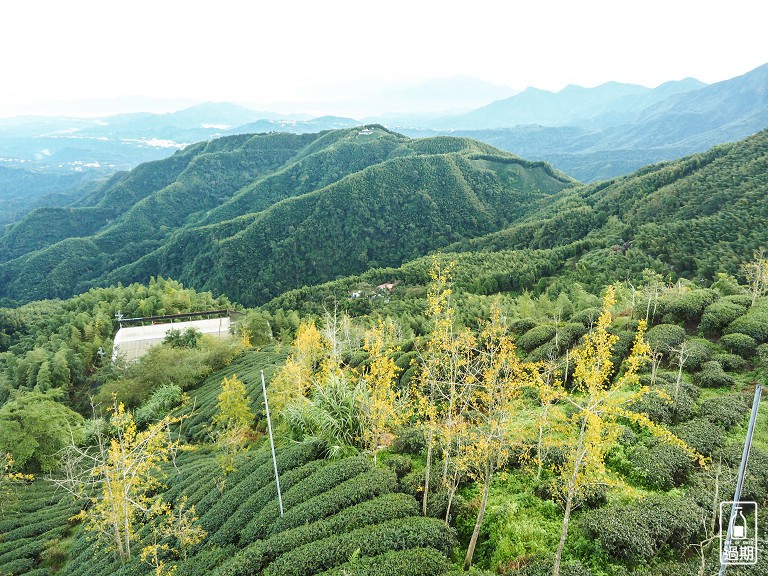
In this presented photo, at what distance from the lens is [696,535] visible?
439 inches

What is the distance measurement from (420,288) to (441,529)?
66349mm

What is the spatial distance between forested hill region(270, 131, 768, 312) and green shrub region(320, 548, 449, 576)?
53.9 metres

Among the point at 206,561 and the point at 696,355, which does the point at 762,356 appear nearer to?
the point at 696,355

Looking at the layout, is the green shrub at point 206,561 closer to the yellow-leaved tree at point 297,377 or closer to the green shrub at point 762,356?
the yellow-leaved tree at point 297,377

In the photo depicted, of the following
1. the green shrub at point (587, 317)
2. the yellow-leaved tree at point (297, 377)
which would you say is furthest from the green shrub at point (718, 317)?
the yellow-leaved tree at point (297, 377)

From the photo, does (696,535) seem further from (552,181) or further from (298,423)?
(552,181)

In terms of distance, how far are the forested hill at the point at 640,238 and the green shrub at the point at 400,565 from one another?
177 feet

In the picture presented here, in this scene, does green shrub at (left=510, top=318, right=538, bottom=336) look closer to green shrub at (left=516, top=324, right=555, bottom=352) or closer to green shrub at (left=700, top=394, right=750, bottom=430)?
green shrub at (left=516, top=324, right=555, bottom=352)

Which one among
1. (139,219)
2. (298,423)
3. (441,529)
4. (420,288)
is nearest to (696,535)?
(441,529)

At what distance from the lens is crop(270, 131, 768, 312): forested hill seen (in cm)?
5831

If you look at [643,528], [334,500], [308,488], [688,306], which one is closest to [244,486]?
[308,488]

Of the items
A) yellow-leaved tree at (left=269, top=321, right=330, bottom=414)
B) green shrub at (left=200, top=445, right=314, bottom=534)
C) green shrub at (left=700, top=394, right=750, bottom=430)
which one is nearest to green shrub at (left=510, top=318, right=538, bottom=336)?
green shrub at (left=700, top=394, right=750, bottom=430)

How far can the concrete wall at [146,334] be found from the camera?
2056 inches

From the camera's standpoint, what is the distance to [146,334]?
2215 inches
